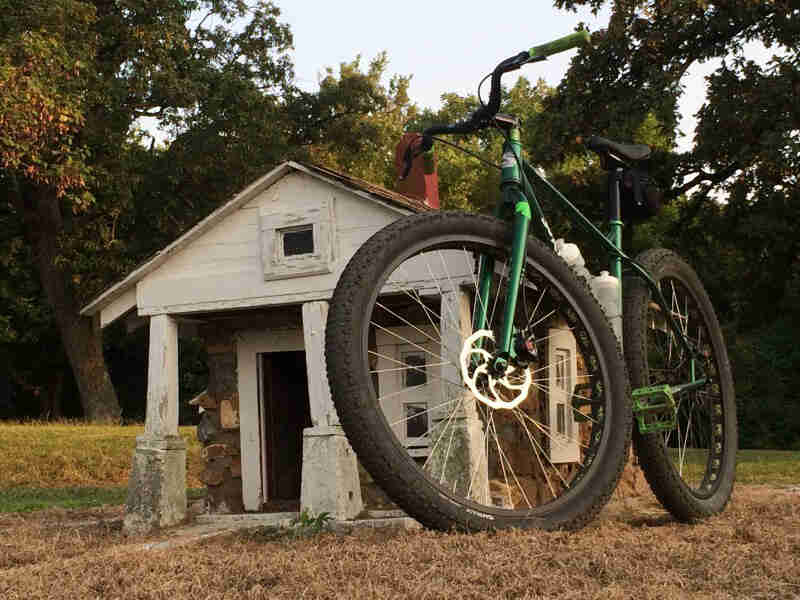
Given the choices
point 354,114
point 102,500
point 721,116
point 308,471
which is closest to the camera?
point 308,471

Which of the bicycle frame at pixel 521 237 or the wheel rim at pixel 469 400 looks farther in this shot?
the wheel rim at pixel 469 400

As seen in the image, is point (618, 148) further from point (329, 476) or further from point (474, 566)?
point (329, 476)

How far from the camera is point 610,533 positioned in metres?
4.41

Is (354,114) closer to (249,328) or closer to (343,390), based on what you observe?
(249,328)

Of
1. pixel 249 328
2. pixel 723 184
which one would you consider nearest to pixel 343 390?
pixel 249 328

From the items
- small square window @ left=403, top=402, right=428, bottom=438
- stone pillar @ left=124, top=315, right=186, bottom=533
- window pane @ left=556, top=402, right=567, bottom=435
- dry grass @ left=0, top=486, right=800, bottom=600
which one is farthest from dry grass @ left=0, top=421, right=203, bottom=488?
dry grass @ left=0, top=486, right=800, bottom=600

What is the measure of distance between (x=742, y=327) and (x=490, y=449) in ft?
51.7

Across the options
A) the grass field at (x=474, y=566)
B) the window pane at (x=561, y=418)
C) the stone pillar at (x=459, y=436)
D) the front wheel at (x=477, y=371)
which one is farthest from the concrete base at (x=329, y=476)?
the front wheel at (x=477, y=371)

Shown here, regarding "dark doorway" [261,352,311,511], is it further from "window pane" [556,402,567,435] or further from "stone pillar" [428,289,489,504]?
"window pane" [556,402,567,435]

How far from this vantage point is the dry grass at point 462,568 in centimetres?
320

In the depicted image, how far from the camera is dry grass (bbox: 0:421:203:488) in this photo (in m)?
15.3

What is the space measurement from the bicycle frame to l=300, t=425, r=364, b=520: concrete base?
11.4 feet

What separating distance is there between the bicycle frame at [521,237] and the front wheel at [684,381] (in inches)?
3.4

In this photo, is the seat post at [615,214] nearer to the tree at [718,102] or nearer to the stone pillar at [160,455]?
the stone pillar at [160,455]
